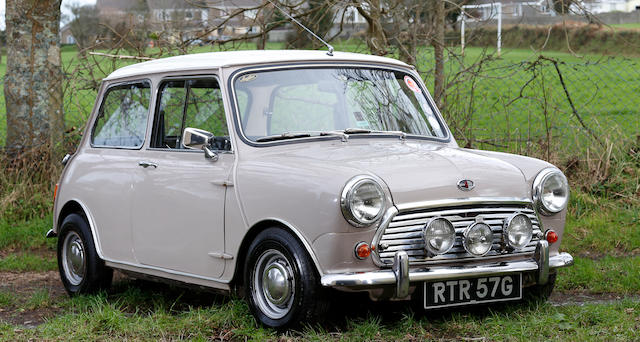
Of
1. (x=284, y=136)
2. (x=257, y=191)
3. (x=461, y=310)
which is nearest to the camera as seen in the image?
(x=257, y=191)

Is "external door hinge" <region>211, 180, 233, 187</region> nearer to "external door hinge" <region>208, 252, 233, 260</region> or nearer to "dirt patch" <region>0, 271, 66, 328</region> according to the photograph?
"external door hinge" <region>208, 252, 233, 260</region>

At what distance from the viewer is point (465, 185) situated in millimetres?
4773

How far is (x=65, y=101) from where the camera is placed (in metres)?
10.7

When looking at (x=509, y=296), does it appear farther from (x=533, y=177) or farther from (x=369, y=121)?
(x=369, y=121)

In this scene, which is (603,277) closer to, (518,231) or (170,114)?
(518,231)

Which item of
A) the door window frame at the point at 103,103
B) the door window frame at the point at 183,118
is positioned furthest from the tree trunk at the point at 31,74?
the door window frame at the point at 183,118

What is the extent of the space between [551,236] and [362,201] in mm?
1328

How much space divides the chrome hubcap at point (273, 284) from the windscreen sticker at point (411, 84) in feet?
6.01

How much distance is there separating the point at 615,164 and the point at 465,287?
4908 mm

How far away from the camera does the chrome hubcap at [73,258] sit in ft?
21.5

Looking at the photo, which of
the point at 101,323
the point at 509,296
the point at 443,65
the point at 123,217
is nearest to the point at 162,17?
the point at 443,65

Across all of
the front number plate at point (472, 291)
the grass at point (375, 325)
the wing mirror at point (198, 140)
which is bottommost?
the grass at point (375, 325)

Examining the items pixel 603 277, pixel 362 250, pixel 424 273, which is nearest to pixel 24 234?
pixel 362 250

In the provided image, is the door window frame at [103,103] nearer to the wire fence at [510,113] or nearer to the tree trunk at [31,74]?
the tree trunk at [31,74]
